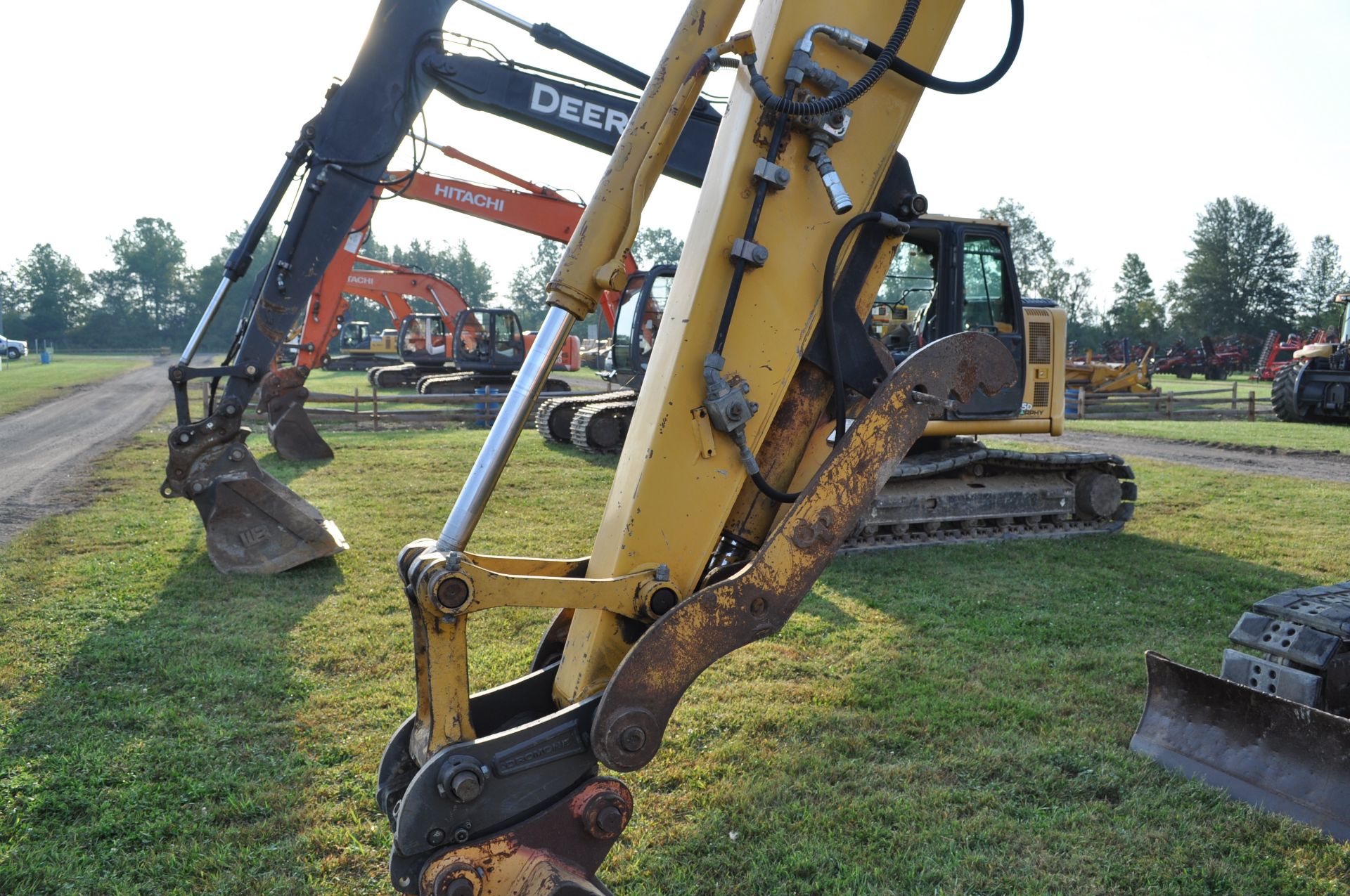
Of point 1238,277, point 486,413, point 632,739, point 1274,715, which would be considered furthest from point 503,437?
point 1238,277

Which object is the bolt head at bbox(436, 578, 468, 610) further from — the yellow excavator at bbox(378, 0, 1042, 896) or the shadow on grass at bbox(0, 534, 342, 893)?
the shadow on grass at bbox(0, 534, 342, 893)

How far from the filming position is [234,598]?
643 centimetres

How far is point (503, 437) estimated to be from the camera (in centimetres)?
269

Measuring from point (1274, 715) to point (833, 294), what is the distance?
8.60 ft

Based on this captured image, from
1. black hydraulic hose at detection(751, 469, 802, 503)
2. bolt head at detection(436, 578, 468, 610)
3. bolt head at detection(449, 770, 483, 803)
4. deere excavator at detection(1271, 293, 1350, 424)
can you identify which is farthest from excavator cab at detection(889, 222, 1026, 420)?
deere excavator at detection(1271, 293, 1350, 424)

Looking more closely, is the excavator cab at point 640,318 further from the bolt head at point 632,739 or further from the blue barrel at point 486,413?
the bolt head at point 632,739

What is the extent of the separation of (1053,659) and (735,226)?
12.0 feet

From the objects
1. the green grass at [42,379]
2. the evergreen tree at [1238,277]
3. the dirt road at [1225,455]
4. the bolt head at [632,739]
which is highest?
the evergreen tree at [1238,277]

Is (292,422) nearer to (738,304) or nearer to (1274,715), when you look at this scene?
(738,304)

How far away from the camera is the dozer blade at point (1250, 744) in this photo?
3.45 m

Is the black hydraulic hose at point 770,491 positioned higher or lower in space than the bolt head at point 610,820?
higher

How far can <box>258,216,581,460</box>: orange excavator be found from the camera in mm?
13734

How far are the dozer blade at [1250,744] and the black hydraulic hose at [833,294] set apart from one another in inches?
91.4

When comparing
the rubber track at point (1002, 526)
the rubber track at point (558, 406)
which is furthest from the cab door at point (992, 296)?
Result: the rubber track at point (558, 406)
